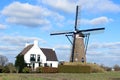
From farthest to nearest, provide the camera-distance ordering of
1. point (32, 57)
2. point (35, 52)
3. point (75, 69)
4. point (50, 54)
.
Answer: point (50, 54), point (35, 52), point (32, 57), point (75, 69)

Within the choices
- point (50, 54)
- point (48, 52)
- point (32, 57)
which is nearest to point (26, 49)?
point (32, 57)

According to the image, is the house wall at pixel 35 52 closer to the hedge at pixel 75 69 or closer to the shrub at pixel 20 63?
the shrub at pixel 20 63

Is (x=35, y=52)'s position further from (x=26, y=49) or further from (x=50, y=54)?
(x=50, y=54)

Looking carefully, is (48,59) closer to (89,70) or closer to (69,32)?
(69,32)

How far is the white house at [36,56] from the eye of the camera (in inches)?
2968

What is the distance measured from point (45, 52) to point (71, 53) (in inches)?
838

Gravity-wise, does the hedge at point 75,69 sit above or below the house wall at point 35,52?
below

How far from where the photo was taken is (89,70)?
5394cm

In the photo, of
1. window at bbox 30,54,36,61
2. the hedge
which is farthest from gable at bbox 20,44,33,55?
the hedge

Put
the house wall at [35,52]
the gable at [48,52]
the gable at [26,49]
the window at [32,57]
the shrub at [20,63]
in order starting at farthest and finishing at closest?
the gable at [48,52] → the gable at [26,49] → the window at [32,57] → the house wall at [35,52] → the shrub at [20,63]

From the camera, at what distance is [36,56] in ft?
250

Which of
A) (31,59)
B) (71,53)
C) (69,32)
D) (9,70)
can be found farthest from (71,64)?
(31,59)

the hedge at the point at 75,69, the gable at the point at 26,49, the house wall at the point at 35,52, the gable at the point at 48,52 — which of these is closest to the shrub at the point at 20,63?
the house wall at the point at 35,52

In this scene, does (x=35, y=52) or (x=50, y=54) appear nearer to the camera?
(x=35, y=52)
